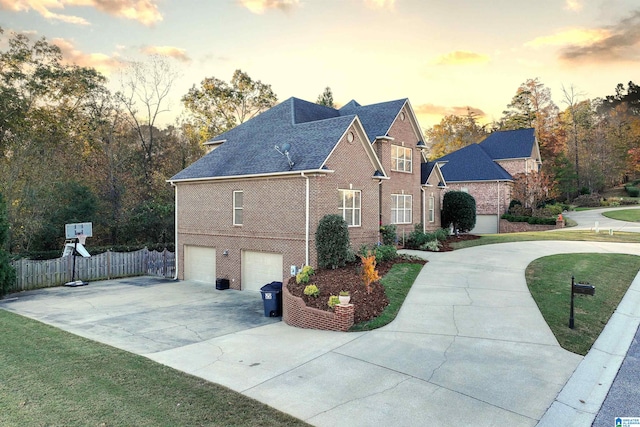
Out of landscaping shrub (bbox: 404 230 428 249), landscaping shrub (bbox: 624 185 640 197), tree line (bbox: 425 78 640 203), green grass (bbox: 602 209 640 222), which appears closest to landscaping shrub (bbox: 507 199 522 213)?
green grass (bbox: 602 209 640 222)

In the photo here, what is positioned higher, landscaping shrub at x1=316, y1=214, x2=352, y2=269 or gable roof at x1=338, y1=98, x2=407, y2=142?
gable roof at x1=338, y1=98, x2=407, y2=142

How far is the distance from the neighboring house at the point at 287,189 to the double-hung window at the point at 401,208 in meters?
0.06

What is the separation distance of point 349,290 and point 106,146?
96.1 ft

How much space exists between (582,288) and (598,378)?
3.25m

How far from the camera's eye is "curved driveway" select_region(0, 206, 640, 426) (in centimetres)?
627

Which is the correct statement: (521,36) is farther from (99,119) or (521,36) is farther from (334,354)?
(99,119)

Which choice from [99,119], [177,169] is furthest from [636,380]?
[99,119]

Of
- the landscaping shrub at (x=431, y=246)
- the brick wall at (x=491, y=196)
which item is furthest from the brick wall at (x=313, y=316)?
the brick wall at (x=491, y=196)

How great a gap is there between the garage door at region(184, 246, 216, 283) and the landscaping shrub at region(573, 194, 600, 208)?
161ft

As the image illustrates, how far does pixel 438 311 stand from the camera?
11.5m

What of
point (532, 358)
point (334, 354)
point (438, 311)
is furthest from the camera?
point (438, 311)

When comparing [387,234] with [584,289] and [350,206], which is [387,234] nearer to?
[350,206]

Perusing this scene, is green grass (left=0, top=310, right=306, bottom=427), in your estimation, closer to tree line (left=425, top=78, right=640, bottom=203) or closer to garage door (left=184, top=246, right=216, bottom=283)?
garage door (left=184, top=246, right=216, bottom=283)

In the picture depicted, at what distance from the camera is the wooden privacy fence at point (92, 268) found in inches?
728
